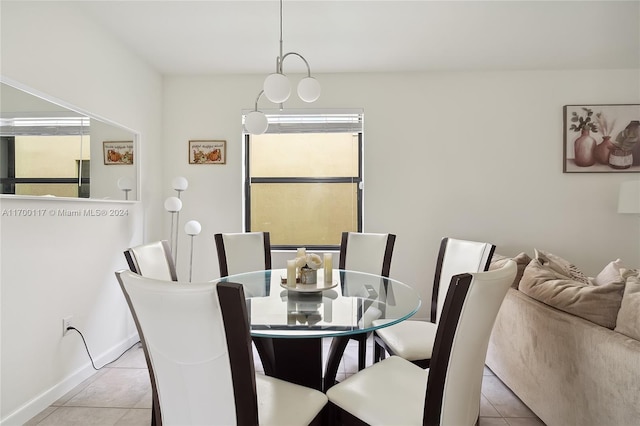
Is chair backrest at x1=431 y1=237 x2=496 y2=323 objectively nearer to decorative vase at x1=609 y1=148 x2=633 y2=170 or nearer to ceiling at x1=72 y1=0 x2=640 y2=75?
ceiling at x1=72 y1=0 x2=640 y2=75

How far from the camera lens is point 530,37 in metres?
2.59

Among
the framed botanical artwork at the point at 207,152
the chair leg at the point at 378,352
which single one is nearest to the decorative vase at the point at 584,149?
the chair leg at the point at 378,352

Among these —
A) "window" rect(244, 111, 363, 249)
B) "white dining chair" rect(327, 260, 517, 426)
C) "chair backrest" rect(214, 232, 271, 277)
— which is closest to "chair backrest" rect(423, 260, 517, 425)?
"white dining chair" rect(327, 260, 517, 426)

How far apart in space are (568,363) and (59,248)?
9.49 feet

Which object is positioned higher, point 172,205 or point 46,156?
point 46,156

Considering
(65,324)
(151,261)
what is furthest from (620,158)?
(65,324)

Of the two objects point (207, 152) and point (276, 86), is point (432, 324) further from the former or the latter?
point (207, 152)

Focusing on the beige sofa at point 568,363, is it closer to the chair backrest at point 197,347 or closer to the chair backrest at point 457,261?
the chair backrest at point 457,261

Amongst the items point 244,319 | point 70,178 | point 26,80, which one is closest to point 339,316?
point 244,319

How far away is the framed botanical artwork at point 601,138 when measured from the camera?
10.2ft

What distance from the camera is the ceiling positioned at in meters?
2.19

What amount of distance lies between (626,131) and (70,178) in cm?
474

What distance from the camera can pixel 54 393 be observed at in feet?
6.38

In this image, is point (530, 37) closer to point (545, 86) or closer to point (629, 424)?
point (545, 86)
